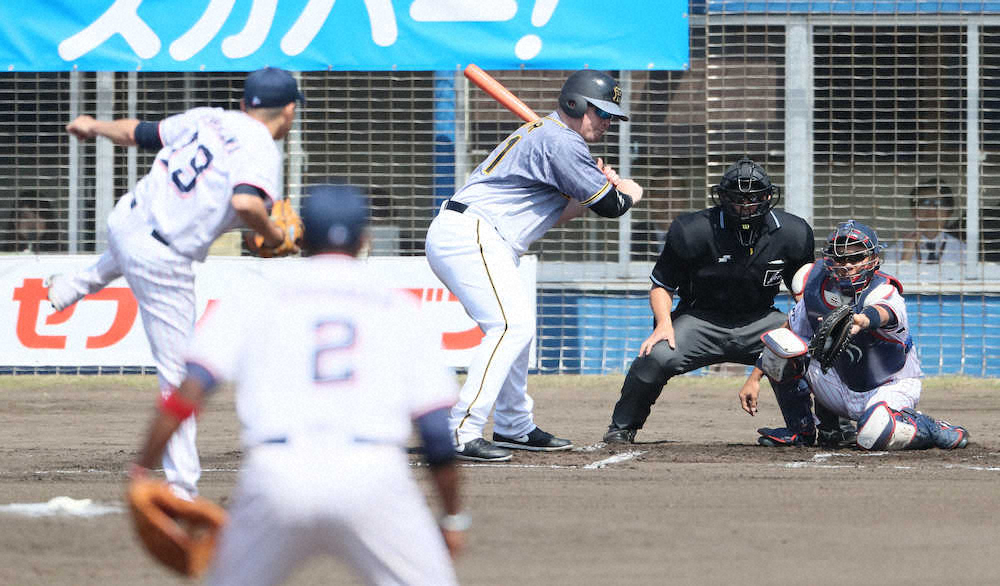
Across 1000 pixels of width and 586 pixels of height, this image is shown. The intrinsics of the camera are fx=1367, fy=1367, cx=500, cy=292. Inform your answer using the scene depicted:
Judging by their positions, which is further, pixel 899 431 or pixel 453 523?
pixel 899 431

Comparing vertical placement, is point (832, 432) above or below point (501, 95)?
below

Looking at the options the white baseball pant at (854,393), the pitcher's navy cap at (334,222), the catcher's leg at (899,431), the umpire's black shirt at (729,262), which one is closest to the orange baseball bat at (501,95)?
the umpire's black shirt at (729,262)

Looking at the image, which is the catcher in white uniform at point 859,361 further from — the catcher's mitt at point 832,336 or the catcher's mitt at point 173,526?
the catcher's mitt at point 173,526

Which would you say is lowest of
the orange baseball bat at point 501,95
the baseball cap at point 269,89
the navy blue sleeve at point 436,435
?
the navy blue sleeve at point 436,435

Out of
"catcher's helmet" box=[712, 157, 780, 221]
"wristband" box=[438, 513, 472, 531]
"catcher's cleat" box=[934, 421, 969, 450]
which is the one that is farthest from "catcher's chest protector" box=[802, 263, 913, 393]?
"wristband" box=[438, 513, 472, 531]

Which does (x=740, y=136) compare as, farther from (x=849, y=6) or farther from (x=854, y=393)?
(x=854, y=393)

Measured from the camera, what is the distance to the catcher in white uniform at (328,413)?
2.83 meters

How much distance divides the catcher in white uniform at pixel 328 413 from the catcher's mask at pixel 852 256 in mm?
4443

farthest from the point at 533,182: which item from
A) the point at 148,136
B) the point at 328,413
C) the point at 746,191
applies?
the point at 328,413

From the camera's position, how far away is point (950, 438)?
24.3 feet

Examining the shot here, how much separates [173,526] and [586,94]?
4398mm

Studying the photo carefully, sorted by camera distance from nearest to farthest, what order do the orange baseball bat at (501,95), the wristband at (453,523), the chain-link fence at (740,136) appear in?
1. the wristband at (453,523)
2. the orange baseball bat at (501,95)
3. the chain-link fence at (740,136)

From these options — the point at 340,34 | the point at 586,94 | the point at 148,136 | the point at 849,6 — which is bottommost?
the point at 148,136

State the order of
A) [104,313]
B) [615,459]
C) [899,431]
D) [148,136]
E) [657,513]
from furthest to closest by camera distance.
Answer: [104,313]
[899,431]
[615,459]
[657,513]
[148,136]
